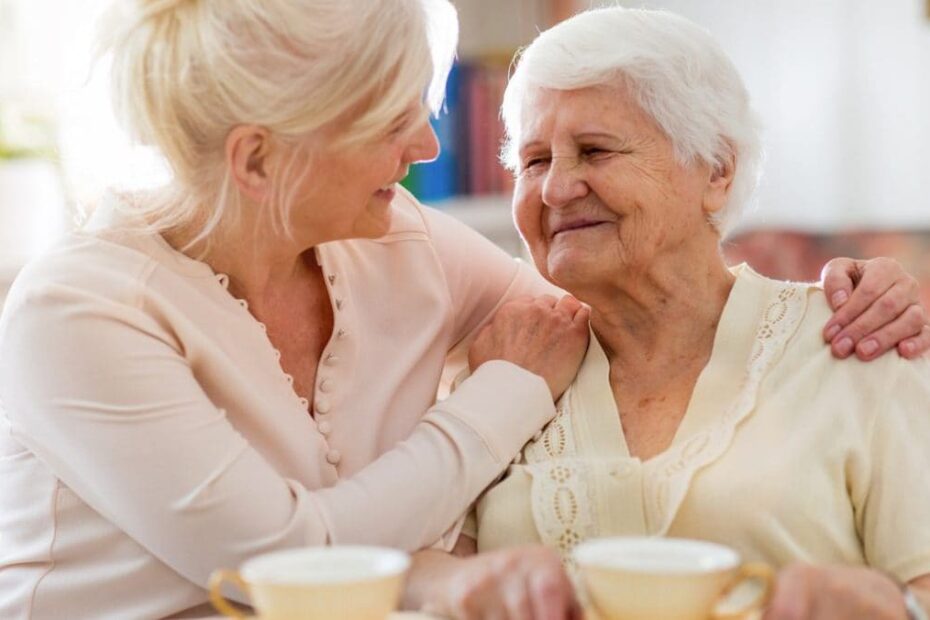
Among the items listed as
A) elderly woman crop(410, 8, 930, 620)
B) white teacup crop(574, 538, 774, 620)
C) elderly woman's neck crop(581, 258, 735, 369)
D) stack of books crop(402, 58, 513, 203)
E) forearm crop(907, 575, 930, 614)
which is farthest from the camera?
stack of books crop(402, 58, 513, 203)

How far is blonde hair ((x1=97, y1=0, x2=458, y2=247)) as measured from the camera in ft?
4.74

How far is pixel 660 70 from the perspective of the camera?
64.2 inches

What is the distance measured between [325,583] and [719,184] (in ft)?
3.04

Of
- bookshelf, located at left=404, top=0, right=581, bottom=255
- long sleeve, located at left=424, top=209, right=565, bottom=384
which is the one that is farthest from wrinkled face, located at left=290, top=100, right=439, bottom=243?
bookshelf, located at left=404, top=0, right=581, bottom=255

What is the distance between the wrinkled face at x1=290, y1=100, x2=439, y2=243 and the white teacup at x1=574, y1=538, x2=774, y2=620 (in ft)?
2.02

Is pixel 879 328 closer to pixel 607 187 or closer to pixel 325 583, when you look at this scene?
pixel 607 187

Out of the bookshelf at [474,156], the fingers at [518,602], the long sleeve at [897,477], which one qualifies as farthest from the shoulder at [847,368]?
the bookshelf at [474,156]

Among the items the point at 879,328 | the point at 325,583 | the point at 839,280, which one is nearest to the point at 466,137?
the point at 839,280

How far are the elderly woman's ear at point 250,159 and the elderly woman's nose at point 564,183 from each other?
0.37m

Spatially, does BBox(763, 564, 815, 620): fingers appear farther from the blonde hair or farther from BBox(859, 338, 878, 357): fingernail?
the blonde hair

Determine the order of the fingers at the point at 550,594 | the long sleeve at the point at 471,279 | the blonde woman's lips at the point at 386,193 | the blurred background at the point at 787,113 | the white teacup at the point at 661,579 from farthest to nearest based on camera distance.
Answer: the blurred background at the point at 787,113 → the long sleeve at the point at 471,279 → the blonde woman's lips at the point at 386,193 → the fingers at the point at 550,594 → the white teacup at the point at 661,579

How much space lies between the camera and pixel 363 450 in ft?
5.37

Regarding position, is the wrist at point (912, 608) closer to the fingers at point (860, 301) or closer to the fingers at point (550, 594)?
the fingers at point (550, 594)

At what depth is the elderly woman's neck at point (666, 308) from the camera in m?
1.69
